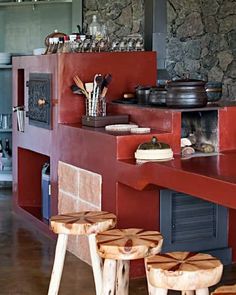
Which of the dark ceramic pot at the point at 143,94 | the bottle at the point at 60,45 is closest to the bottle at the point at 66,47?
the bottle at the point at 60,45

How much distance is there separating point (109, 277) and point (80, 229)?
0.30 m

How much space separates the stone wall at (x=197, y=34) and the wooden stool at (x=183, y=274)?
3.85m

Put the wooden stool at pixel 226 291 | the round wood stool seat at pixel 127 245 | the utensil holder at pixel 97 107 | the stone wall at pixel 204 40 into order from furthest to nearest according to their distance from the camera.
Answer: the stone wall at pixel 204 40 < the utensil holder at pixel 97 107 < the round wood stool seat at pixel 127 245 < the wooden stool at pixel 226 291

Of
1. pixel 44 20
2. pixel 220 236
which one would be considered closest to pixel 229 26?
pixel 44 20

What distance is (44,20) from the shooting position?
720 cm

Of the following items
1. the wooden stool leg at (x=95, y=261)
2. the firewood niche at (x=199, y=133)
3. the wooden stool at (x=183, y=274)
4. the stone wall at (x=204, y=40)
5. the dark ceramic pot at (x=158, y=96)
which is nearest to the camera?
the wooden stool at (x=183, y=274)

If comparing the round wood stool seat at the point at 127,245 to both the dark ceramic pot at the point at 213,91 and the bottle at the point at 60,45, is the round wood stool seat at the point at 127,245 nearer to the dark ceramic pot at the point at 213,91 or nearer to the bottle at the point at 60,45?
the dark ceramic pot at the point at 213,91

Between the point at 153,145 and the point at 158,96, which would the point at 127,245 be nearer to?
the point at 153,145

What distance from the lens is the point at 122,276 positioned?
298cm

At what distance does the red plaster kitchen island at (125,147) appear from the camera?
125 inches

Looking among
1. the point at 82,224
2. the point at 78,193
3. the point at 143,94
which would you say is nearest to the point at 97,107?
the point at 143,94

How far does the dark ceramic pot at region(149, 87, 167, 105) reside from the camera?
13.1 ft

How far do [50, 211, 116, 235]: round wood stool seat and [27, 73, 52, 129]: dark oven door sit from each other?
62.0 inches

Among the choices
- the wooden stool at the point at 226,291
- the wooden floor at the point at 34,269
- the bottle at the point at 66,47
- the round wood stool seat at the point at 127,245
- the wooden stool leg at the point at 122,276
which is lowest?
the wooden floor at the point at 34,269
